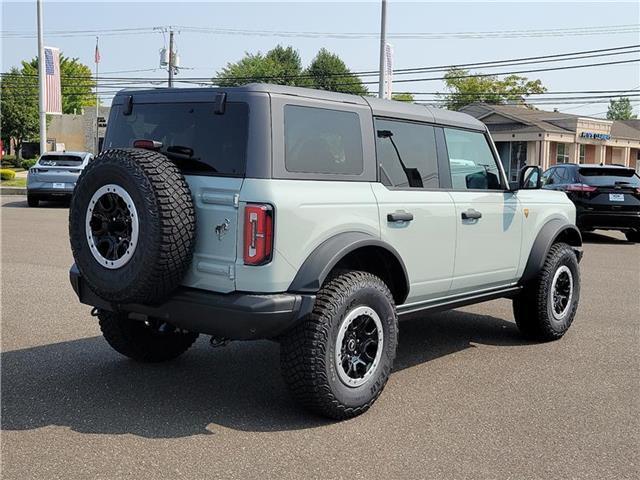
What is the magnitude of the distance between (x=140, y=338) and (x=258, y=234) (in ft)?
5.87

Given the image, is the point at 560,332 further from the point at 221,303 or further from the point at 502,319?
the point at 221,303

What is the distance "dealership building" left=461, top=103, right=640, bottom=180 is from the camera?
44188 mm

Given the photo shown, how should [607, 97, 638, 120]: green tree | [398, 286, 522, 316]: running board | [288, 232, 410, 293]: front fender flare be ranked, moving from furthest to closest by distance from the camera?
[607, 97, 638, 120]: green tree → [398, 286, 522, 316]: running board → [288, 232, 410, 293]: front fender flare

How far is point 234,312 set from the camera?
392cm

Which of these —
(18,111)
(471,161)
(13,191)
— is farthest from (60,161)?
(18,111)

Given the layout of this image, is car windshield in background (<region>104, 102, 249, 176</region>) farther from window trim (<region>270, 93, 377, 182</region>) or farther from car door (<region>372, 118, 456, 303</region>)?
car door (<region>372, 118, 456, 303</region>)

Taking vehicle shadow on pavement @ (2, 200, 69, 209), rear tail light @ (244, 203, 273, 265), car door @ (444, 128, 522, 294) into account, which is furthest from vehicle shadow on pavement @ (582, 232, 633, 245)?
vehicle shadow on pavement @ (2, 200, 69, 209)

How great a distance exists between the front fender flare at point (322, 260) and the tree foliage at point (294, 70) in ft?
222

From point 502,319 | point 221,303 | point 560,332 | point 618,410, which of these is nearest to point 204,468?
point 221,303

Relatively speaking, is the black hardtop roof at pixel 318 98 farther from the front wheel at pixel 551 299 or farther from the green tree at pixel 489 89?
the green tree at pixel 489 89

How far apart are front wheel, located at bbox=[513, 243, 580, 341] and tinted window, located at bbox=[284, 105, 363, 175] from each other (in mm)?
2494

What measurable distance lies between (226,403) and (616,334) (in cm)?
405

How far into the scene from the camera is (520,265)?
6.08 meters

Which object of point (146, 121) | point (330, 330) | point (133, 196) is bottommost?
point (330, 330)
